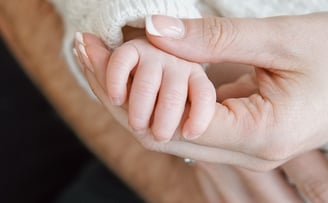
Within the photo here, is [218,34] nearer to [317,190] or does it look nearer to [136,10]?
[136,10]

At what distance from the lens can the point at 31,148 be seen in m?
0.90

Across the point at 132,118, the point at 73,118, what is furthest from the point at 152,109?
the point at 73,118

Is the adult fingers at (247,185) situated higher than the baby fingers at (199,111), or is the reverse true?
the baby fingers at (199,111)

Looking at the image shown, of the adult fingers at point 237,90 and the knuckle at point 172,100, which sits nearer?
the knuckle at point 172,100

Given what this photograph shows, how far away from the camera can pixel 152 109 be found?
17.3 inches

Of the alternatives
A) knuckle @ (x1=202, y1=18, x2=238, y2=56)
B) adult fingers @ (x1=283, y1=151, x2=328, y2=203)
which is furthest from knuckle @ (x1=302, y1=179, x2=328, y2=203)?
knuckle @ (x1=202, y1=18, x2=238, y2=56)

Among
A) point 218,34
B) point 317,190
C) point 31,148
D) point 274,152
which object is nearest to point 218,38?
point 218,34

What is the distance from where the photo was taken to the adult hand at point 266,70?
0.47 meters

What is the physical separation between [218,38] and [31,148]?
0.50m

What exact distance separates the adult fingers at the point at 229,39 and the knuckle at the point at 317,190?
0.17 meters

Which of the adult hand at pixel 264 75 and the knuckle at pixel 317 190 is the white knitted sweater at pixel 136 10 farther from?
the knuckle at pixel 317 190

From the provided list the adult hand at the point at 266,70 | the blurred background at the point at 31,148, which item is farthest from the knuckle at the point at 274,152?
the blurred background at the point at 31,148

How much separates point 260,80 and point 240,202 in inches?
8.4

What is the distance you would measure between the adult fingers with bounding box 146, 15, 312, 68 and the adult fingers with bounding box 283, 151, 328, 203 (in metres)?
0.15
